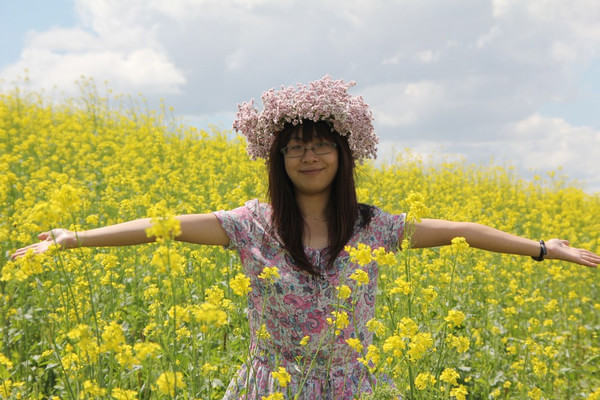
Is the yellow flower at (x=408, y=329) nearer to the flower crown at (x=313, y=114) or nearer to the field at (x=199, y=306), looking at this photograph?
the field at (x=199, y=306)

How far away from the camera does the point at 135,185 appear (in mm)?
5656

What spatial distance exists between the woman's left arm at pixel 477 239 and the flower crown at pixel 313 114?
507 millimetres

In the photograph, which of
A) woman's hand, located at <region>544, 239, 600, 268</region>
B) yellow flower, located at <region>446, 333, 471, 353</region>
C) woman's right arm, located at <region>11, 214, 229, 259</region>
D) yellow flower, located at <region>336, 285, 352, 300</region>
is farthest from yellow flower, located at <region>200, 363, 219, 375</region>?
woman's hand, located at <region>544, 239, 600, 268</region>

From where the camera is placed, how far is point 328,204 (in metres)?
2.71

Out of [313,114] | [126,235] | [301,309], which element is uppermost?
[313,114]

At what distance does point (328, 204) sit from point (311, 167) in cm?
24

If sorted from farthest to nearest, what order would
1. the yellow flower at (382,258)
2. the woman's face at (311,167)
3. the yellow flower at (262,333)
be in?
the woman's face at (311,167) < the yellow flower at (382,258) < the yellow flower at (262,333)

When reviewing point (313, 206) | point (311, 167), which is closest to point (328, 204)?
point (313, 206)

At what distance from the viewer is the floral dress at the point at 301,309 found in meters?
2.46

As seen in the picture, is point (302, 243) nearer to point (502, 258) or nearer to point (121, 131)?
point (502, 258)

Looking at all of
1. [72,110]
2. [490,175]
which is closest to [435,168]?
[490,175]

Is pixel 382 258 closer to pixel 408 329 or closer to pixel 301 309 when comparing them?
pixel 408 329

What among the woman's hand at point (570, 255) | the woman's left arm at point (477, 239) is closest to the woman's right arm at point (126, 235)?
the woman's left arm at point (477, 239)

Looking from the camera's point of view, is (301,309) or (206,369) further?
(301,309)
